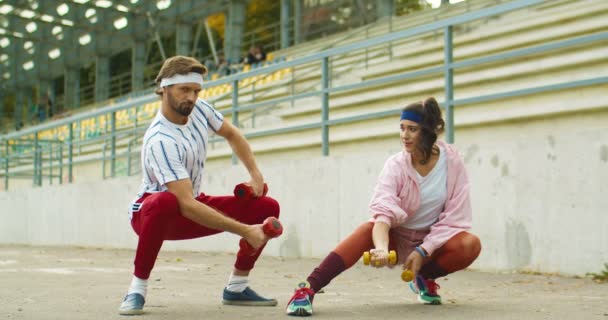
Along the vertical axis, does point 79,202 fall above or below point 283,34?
below

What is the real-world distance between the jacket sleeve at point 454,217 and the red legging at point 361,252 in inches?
1.6

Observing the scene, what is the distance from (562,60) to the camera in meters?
9.30

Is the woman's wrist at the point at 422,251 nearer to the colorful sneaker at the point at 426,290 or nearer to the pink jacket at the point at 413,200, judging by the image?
the pink jacket at the point at 413,200

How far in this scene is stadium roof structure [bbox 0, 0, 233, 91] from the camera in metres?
33.0

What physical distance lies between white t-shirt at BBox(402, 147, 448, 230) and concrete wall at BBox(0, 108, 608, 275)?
5.81 ft

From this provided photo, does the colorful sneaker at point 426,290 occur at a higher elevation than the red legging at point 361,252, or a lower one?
lower

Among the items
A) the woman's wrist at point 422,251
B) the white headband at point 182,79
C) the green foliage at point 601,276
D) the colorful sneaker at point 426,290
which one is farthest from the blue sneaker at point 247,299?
the green foliage at point 601,276

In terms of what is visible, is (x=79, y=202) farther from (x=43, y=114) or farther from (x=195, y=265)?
(x=43, y=114)

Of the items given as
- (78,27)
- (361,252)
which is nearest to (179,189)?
(361,252)

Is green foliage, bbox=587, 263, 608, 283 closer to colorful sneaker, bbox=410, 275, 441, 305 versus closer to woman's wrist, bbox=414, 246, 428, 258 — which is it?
colorful sneaker, bbox=410, 275, 441, 305

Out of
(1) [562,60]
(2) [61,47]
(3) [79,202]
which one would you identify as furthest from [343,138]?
(2) [61,47]

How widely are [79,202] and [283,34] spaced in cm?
1430

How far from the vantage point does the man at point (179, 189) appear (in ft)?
14.0

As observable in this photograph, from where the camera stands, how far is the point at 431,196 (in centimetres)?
448
